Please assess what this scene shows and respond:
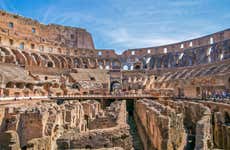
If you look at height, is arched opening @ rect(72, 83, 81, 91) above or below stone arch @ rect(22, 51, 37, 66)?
below

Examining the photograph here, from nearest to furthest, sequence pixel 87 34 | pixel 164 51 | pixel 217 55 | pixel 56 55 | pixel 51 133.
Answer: pixel 51 133 < pixel 217 55 < pixel 56 55 < pixel 164 51 < pixel 87 34

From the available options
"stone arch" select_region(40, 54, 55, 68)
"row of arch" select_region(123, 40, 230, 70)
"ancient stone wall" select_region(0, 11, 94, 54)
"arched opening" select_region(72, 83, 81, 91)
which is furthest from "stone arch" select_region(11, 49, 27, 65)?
"row of arch" select_region(123, 40, 230, 70)

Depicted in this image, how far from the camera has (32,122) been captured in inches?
373

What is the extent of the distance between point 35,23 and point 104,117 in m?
46.0

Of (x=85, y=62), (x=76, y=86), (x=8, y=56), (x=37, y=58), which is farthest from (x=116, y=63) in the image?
(x=8, y=56)

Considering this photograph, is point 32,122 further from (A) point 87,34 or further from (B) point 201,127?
(A) point 87,34

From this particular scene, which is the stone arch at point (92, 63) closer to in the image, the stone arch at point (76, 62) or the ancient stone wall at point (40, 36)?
the stone arch at point (76, 62)

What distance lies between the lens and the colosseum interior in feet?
31.0

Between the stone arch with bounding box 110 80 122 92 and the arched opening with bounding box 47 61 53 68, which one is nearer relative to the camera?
the stone arch with bounding box 110 80 122 92

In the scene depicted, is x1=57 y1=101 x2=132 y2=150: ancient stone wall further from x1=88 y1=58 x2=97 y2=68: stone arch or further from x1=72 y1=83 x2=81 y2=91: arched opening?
x1=88 y1=58 x2=97 y2=68: stone arch

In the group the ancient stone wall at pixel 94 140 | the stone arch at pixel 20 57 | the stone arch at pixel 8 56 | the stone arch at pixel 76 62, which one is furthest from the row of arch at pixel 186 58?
the ancient stone wall at pixel 94 140

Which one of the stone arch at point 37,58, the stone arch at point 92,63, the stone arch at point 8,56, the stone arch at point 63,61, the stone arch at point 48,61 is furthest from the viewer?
the stone arch at point 92,63

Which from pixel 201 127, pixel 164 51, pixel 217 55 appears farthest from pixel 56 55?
pixel 201 127

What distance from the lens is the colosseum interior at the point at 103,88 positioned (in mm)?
9445
